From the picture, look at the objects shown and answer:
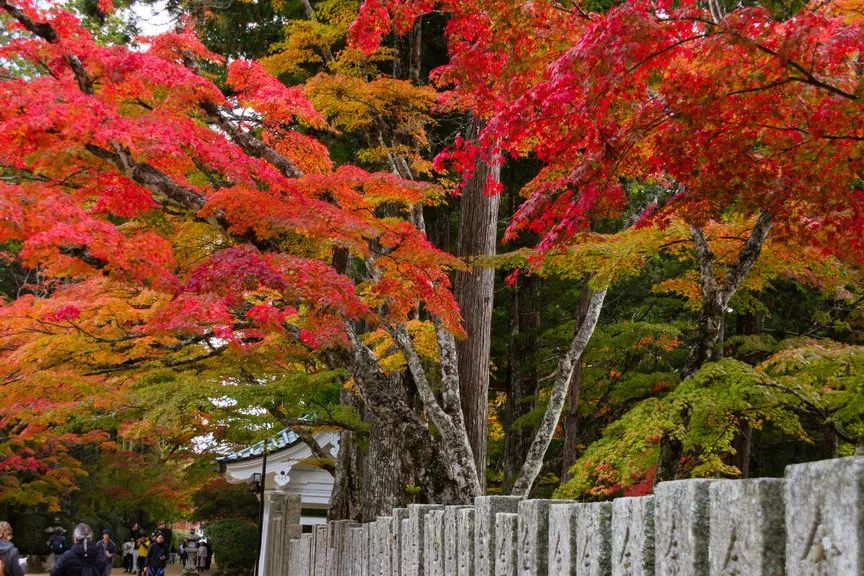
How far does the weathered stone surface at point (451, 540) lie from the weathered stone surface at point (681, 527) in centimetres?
228

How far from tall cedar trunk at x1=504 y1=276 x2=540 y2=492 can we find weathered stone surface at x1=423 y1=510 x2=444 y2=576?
1060 cm

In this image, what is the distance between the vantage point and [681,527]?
2604 mm

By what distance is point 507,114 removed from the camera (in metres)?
7.27

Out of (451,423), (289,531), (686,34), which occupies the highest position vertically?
(686,34)

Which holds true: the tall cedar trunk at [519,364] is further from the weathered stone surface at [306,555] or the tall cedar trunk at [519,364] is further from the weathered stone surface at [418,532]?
the weathered stone surface at [418,532]

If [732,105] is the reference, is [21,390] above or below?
below

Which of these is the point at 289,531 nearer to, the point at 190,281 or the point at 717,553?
the point at 190,281

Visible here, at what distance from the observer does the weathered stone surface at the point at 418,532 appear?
567 cm

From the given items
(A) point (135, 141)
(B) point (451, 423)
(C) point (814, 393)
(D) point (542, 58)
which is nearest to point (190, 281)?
(A) point (135, 141)

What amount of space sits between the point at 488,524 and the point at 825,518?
261cm

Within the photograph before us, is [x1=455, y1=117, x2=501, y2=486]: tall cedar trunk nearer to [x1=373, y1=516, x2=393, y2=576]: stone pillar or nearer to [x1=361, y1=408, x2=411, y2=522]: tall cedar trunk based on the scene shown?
[x1=361, y1=408, x2=411, y2=522]: tall cedar trunk

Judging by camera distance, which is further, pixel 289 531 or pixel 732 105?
pixel 289 531

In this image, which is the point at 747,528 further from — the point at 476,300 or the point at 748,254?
the point at 476,300

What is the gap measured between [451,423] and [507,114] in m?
3.96
